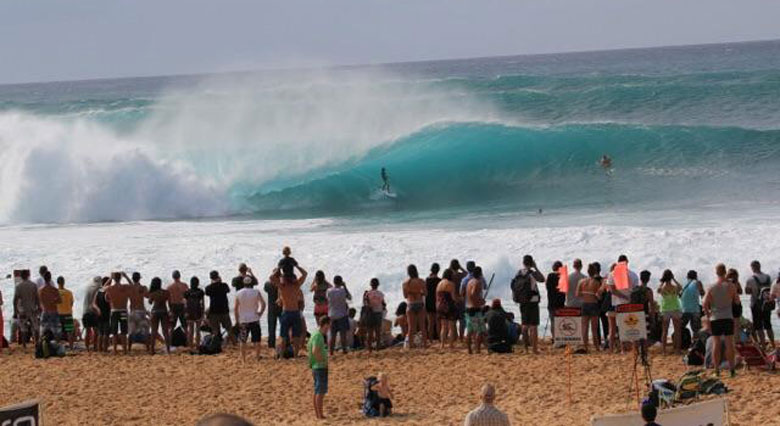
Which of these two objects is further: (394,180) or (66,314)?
(394,180)

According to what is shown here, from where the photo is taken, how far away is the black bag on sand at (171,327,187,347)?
624 inches

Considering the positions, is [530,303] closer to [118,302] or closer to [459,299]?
[459,299]

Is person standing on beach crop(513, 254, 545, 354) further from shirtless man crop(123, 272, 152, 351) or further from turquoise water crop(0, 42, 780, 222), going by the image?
turquoise water crop(0, 42, 780, 222)

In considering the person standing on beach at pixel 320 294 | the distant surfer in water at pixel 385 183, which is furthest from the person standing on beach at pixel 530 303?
the distant surfer in water at pixel 385 183

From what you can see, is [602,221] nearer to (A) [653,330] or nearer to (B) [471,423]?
(A) [653,330]

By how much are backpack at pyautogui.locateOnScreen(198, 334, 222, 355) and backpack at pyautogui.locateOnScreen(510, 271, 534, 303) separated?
3.61m

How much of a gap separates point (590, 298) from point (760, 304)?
6.09 feet

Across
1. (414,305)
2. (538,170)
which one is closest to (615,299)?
(414,305)

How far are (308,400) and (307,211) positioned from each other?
20.3 m

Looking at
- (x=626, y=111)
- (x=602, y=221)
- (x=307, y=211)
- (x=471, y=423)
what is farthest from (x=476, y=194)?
(x=471, y=423)

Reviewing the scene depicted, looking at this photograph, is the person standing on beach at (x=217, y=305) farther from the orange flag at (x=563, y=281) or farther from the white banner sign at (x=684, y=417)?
the white banner sign at (x=684, y=417)

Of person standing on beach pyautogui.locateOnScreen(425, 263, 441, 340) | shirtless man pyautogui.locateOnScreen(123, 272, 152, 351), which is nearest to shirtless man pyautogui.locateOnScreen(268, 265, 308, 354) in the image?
person standing on beach pyautogui.locateOnScreen(425, 263, 441, 340)

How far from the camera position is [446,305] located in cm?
1496

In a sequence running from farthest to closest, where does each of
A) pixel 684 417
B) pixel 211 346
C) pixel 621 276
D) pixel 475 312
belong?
pixel 211 346
pixel 475 312
pixel 621 276
pixel 684 417
